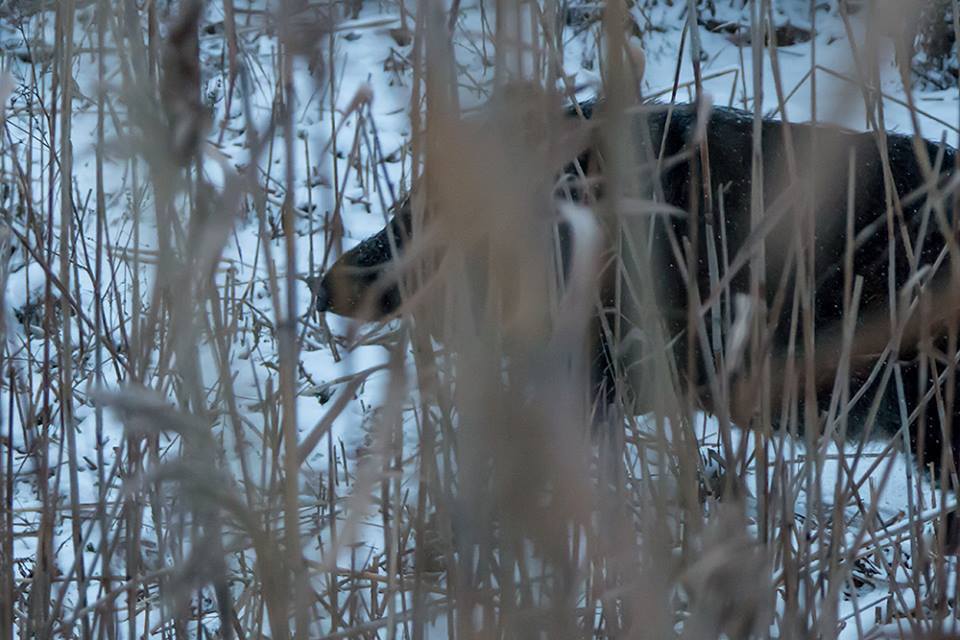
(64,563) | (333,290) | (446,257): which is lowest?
(64,563)

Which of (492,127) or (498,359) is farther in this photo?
(498,359)

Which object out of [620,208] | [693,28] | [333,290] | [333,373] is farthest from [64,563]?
[620,208]

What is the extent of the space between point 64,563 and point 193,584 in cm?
142

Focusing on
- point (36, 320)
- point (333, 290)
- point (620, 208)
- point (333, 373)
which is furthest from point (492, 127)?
point (36, 320)

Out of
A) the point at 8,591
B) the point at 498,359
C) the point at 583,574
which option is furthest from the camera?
the point at 8,591

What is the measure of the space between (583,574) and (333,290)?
1.19m

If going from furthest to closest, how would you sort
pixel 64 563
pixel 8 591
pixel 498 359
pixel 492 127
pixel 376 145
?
pixel 64 563
pixel 376 145
pixel 8 591
pixel 498 359
pixel 492 127

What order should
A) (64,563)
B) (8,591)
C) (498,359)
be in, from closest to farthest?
(498,359), (8,591), (64,563)

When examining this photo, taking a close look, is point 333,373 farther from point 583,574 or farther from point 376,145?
point 583,574

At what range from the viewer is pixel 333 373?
244cm

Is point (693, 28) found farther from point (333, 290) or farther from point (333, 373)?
point (333, 373)

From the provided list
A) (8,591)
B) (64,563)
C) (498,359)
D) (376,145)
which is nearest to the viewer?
(498,359)

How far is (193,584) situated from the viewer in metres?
0.49

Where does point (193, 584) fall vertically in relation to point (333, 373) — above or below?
below
